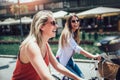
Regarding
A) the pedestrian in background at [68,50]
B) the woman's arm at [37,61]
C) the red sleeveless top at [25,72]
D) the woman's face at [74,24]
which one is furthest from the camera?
the woman's face at [74,24]

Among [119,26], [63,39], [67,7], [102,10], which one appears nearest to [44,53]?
[63,39]

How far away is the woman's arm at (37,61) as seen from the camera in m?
2.13

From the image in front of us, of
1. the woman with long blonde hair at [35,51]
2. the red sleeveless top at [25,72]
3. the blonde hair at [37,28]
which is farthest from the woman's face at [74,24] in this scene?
the red sleeveless top at [25,72]

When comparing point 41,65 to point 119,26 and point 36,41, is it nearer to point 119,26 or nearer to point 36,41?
point 36,41

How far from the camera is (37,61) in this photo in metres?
2.17

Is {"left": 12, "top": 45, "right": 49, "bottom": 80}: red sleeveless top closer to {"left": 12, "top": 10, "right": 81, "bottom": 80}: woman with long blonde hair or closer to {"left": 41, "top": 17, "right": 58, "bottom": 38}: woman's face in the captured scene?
{"left": 12, "top": 10, "right": 81, "bottom": 80}: woman with long blonde hair

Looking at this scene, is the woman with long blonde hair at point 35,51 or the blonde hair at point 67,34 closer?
the woman with long blonde hair at point 35,51

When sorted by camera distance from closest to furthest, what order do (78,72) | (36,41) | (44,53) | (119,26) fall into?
(36,41) → (44,53) → (78,72) → (119,26)

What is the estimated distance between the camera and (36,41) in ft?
7.71

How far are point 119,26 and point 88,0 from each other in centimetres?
1257

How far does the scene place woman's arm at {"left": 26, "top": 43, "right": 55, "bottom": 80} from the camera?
6.98 feet

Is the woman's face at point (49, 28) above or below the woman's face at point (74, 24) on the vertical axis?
above

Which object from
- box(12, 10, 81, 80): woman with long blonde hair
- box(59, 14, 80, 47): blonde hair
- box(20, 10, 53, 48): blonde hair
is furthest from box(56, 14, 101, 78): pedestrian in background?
box(20, 10, 53, 48): blonde hair

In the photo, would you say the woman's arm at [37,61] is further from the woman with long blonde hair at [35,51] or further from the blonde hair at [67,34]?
the blonde hair at [67,34]
